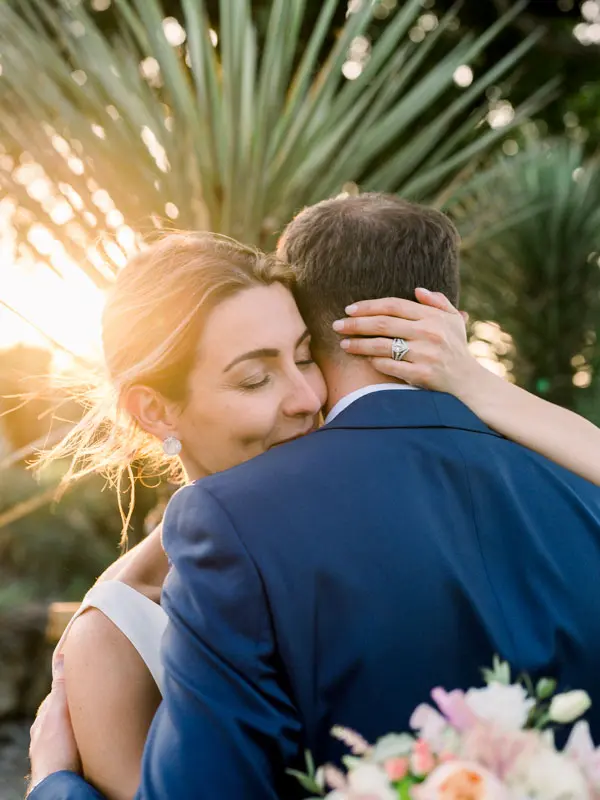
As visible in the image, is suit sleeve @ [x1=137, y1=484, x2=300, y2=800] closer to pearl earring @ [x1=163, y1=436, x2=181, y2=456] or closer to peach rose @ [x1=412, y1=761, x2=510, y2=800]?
peach rose @ [x1=412, y1=761, x2=510, y2=800]

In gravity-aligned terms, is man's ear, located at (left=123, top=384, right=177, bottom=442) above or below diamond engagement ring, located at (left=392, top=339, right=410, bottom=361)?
below

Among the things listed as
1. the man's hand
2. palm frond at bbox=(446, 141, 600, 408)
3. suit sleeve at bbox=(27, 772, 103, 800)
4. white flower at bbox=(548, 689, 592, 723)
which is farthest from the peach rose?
palm frond at bbox=(446, 141, 600, 408)

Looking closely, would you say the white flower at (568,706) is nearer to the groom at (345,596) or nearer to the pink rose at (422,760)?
the pink rose at (422,760)

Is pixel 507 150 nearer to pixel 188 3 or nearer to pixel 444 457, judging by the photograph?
pixel 188 3

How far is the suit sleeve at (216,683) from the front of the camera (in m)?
1.20

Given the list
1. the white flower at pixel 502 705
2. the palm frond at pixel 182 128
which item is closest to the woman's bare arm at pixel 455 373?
the white flower at pixel 502 705

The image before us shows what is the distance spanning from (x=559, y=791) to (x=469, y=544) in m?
0.44

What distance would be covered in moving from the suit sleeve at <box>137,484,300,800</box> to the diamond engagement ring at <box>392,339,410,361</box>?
A: 0.41 metres

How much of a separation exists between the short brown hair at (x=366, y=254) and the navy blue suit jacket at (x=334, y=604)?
1.09 ft

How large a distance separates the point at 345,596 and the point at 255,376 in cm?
52

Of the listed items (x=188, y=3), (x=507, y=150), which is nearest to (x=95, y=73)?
(x=188, y=3)

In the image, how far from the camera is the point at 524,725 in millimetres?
1021

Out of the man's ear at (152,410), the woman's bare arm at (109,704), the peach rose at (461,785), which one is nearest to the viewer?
the peach rose at (461,785)

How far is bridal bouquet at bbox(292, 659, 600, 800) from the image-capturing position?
2.99 ft
